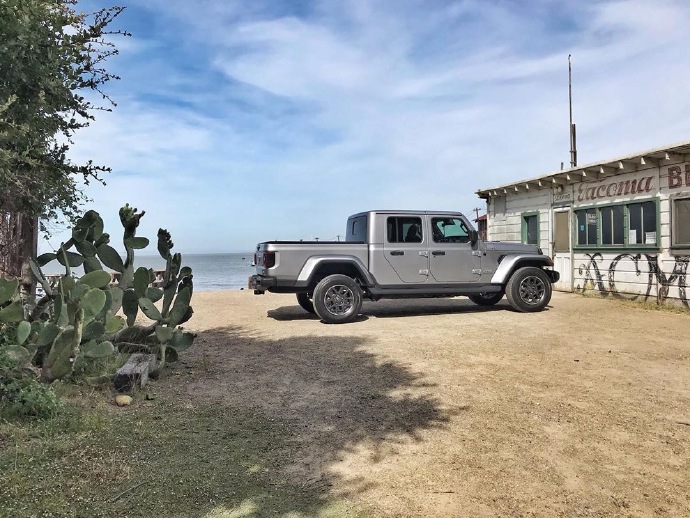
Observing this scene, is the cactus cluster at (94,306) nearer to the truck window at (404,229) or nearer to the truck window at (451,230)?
the truck window at (404,229)

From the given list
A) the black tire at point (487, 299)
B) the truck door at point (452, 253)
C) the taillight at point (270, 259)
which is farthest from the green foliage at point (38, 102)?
the black tire at point (487, 299)

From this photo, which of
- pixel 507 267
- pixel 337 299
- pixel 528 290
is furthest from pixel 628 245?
pixel 337 299

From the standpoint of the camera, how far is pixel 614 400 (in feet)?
15.5

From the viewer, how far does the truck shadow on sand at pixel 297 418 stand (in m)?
3.05

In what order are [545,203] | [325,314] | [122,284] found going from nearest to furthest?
1. [122,284]
2. [325,314]
3. [545,203]

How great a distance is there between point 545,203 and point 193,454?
13435 mm

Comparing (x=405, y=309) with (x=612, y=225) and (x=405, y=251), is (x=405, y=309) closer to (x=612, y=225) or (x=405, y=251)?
(x=405, y=251)

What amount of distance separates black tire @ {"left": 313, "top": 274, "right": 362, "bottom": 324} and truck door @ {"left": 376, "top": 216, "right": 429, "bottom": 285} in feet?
1.99

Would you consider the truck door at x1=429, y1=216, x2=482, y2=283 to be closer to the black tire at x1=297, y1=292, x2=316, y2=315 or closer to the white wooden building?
the black tire at x1=297, y1=292, x2=316, y2=315

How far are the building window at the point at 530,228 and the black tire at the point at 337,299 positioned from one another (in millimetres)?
7899

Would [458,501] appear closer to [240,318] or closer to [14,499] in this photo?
[14,499]

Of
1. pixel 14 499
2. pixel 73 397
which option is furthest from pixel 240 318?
pixel 14 499

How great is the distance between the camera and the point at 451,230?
10.1 metres

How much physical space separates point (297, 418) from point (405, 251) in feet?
19.1
